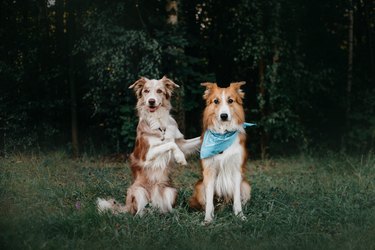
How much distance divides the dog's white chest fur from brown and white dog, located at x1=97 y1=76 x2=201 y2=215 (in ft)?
1.32

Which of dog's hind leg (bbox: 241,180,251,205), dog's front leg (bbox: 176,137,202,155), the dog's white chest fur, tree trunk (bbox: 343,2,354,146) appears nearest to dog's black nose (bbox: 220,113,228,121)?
the dog's white chest fur

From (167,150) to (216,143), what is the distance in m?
0.56

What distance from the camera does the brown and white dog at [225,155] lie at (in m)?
5.61

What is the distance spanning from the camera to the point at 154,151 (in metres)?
5.74

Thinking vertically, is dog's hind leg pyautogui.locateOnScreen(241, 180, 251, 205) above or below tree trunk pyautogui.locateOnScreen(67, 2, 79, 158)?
below

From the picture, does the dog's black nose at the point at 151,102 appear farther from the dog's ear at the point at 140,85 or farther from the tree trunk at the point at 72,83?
the tree trunk at the point at 72,83

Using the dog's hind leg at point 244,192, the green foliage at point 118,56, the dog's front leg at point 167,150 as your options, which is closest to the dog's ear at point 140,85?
the dog's front leg at point 167,150

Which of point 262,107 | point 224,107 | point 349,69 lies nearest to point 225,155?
point 224,107

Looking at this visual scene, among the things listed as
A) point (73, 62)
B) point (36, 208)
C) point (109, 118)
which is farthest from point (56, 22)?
point (36, 208)

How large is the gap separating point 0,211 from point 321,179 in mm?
4806

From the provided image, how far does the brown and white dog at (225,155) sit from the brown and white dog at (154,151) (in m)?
0.38

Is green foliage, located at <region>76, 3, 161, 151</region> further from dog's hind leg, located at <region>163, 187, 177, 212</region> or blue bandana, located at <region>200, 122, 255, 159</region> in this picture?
blue bandana, located at <region>200, 122, 255, 159</region>

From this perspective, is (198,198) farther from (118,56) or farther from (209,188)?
(118,56)

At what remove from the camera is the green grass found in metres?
4.83
